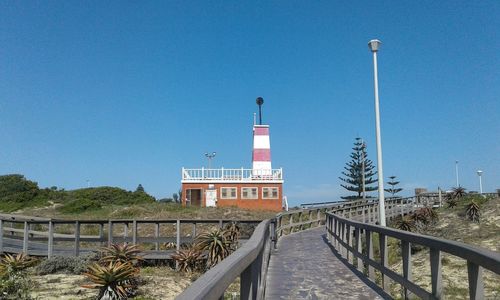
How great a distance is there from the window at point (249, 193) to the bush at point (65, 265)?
29543 mm

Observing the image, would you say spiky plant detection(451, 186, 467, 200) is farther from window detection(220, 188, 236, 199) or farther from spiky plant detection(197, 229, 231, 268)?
spiky plant detection(197, 229, 231, 268)

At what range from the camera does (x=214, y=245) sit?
16.3 m

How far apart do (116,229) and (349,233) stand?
1063 inches

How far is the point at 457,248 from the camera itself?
4895mm

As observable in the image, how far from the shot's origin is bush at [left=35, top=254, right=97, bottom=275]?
17.1 metres

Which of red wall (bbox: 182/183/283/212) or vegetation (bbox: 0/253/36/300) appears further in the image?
red wall (bbox: 182/183/283/212)

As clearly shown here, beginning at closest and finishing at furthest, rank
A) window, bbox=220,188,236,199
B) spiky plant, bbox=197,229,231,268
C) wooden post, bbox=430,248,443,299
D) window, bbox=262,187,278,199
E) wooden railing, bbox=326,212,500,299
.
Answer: wooden railing, bbox=326,212,500,299, wooden post, bbox=430,248,443,299, spiky plant, bbox=197,229,231,268, window, bbox=220,188,236,199, window, bbox=262,187,278,199

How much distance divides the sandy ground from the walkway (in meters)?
2.95

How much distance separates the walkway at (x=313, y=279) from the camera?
26.4 ft

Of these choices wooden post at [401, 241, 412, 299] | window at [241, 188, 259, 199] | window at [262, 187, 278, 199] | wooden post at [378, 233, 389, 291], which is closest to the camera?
wooden post at [401, 241, 412, 299]

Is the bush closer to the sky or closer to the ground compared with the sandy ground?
closer to the sky

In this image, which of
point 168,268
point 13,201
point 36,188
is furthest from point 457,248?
point 36,188

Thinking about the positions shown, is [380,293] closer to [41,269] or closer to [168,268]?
[168,268]

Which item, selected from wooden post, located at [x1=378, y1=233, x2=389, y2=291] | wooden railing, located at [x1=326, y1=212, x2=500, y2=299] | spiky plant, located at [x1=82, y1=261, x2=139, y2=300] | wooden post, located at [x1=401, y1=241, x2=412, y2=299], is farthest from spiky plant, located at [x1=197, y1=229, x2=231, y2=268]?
wooden post, located at [x1=401, y1=241, x2=412, y2=299]
